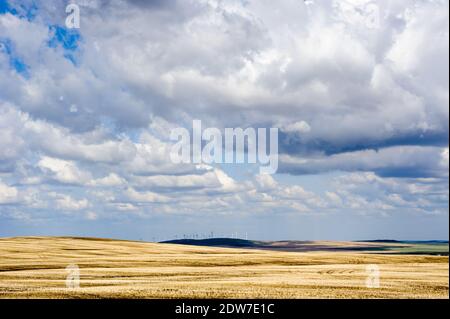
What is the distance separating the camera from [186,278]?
47906 millimetres

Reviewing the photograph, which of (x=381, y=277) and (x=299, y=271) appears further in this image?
(x=299, y=271)

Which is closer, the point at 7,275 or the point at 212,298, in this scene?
the point at 212,298

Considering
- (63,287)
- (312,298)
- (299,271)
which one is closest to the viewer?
(312,298)

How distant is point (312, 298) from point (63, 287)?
55.5 ft

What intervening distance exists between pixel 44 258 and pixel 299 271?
1301 inches

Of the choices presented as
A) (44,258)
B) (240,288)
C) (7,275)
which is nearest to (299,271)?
(240,288)

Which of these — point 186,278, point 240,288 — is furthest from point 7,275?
point 240,288
